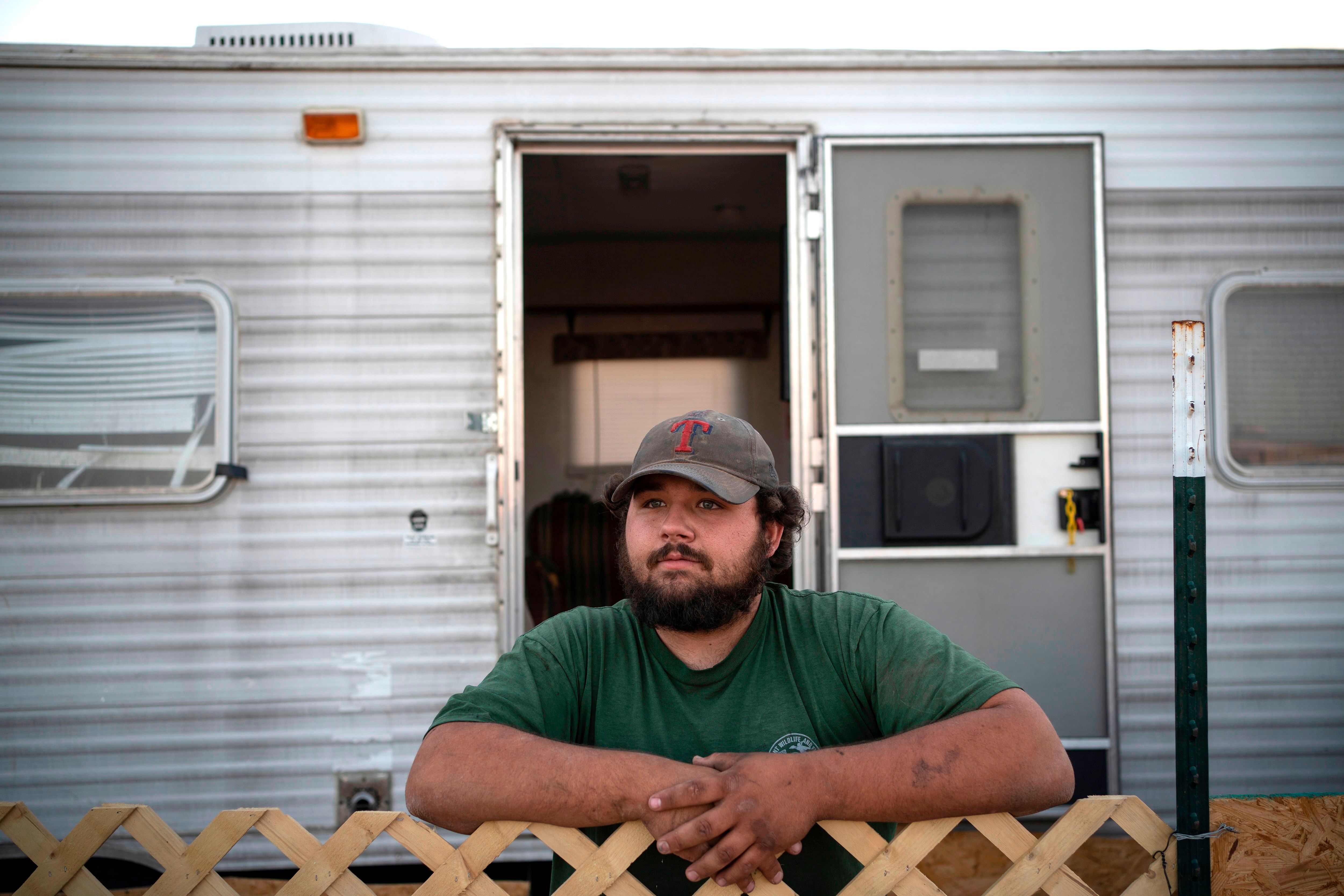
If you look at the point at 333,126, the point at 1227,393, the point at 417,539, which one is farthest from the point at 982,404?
the point at 333,126

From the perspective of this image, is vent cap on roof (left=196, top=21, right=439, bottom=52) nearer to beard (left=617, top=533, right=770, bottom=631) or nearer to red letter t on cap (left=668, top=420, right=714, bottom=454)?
red letter t on cap (left=668, top=420, right=714, bottom=454)

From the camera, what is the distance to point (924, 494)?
113 inches

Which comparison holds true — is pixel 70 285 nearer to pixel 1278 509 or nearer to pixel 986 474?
pixel 986 474

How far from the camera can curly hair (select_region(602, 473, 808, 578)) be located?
1866 mm

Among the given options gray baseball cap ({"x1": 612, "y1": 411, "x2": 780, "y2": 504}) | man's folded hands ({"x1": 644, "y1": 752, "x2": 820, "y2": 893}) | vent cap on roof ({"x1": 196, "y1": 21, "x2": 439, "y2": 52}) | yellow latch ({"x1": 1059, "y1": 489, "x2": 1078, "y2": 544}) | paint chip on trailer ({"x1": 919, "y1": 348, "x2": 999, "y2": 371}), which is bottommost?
man's folded hands ({"x1": 644, "y1": 752, "x2": 820, "y2": 893})

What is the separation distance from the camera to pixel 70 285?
111 inches

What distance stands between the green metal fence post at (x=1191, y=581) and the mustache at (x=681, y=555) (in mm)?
806

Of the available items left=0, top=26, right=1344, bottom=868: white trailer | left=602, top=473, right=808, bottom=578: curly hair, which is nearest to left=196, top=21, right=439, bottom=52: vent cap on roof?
left=0, top=26, right=1344, bottom=868: white trailer

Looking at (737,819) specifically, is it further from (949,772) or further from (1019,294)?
(1019,294)

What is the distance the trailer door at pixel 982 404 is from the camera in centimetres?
287

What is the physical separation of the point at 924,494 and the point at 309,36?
8.28 ft

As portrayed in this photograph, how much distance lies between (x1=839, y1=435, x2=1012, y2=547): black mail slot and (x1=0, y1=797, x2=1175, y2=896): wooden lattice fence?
140 cm

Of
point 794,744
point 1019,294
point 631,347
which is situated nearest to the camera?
point 794,744


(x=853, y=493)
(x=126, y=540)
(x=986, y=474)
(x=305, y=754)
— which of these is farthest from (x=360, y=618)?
(x=986, y=474)
